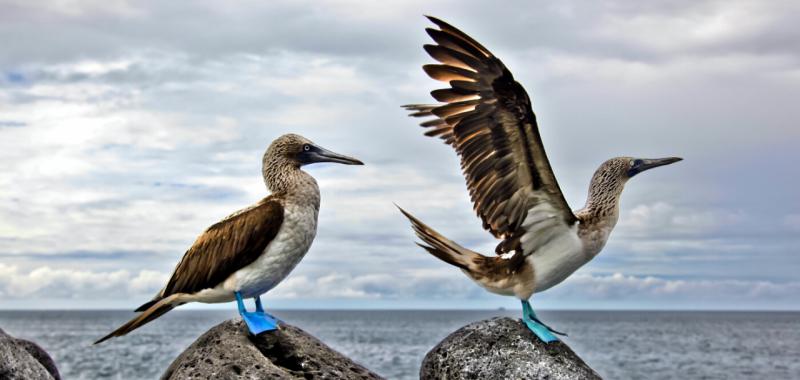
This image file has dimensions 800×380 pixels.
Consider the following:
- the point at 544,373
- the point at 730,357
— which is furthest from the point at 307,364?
the point at 730,357

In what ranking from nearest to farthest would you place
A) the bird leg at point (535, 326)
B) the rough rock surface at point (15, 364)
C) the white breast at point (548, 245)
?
the white breast at point (548, 245) → the bird leg at point (535, 326) → the rough rock surface at point (15, 364)

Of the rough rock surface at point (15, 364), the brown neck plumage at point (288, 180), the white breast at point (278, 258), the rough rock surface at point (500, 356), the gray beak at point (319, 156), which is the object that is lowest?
the rough rock surface at point (15, 364)

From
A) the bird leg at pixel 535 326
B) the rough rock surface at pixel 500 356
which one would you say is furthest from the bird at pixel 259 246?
the bird leg at pixel 535 326

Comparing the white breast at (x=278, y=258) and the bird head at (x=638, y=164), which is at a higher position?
the bird head at (x=638, y=164)

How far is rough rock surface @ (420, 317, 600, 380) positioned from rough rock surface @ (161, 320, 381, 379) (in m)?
0.78

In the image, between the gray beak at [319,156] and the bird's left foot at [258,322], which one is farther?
the gray beak at [319,156]

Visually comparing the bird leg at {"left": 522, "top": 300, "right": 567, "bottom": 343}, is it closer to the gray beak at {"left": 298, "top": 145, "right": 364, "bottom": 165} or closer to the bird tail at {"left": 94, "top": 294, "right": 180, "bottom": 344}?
the gray beak at {"left": 298, "top": 145, "right": 364, "bottom": 165}

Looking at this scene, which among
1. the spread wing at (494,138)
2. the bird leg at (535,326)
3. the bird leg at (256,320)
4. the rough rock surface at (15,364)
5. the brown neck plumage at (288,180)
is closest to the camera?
the spread wing at (494,138)

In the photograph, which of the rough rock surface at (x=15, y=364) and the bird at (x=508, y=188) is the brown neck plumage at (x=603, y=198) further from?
the rough rock surface at (x=15, y=364)

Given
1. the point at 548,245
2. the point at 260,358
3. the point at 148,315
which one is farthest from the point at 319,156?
the point at 548,245

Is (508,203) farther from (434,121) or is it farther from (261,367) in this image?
(261,367)

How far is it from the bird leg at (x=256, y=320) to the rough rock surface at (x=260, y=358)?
0.62 feet

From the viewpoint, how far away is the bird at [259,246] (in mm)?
8422

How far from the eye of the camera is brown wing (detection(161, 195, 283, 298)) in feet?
27.6
